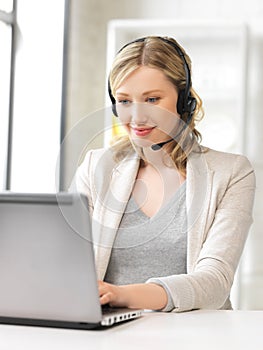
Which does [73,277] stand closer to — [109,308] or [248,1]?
[109,308]

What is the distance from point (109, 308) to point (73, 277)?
0.69 feet

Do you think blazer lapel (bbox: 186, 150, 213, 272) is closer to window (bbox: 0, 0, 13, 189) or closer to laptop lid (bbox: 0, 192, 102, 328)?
laptop lid (bbox: 0, 192, 102, 328)

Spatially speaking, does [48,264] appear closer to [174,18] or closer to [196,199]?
[196,199]

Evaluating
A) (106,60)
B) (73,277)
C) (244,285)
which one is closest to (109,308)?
(73,277)

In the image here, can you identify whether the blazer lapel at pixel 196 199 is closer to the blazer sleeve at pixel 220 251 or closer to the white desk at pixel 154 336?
the blazer sleeve at pixel 220 251

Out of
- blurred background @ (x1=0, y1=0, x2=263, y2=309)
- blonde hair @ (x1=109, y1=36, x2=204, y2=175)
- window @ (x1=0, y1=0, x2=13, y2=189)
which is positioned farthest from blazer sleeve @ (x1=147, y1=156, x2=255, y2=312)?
window @ (x1=0, y1=0, x2=13, y2=189)

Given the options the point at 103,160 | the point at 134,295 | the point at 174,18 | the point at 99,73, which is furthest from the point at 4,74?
the point at 134,295

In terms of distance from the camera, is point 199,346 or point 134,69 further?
point 134,69

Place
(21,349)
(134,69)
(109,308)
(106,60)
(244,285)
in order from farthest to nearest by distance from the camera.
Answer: (106,60) < (244,285) < (134,69) < (109,308) < (21,349)

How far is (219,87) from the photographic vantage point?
404cm

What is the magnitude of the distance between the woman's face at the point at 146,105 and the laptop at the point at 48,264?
0.59m

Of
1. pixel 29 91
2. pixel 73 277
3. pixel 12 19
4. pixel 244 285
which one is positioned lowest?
pixel 244 285

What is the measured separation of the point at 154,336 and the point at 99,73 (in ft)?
10.9

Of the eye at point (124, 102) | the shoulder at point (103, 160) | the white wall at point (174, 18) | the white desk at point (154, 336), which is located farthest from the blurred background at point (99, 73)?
the white desk at point (154, 336)
